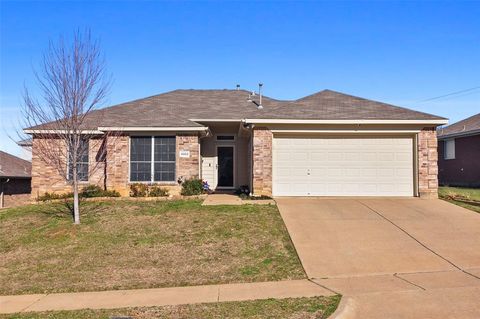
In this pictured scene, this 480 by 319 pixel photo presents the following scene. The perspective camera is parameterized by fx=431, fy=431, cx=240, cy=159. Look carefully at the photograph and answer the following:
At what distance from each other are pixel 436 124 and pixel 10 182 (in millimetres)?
24975

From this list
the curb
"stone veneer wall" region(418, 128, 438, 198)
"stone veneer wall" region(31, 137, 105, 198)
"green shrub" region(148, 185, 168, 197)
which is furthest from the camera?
"stone veneer wall" region(31, 137, 105, 198)

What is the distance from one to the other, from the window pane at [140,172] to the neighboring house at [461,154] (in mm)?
18174

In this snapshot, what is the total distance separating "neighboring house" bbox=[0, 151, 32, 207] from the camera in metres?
26.5

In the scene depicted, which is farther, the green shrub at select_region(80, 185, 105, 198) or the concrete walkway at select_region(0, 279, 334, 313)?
the green shrub at select_region(80, 185, 105, 198)

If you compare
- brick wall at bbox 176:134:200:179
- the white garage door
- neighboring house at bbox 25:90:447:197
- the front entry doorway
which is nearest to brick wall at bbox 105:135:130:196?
neighboring house at bbox 25:90:447:197

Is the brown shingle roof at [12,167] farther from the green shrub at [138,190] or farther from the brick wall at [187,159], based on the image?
the brick wall at [187,159]

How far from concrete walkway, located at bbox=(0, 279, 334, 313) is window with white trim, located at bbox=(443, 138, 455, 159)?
74.3 ft

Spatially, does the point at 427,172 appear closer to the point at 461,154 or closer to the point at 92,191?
the point at 461,154

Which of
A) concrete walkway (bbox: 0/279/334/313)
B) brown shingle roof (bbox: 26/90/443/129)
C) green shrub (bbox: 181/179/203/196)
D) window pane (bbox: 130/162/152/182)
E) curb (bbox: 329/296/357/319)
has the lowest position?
concrete walkway (bbox: 0/279/334/313)

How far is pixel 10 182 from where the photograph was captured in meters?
27.5

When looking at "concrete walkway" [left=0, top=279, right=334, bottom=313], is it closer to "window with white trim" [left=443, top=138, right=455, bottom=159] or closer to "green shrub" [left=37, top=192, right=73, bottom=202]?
"green shrub" [left=37, top=192, right=73, bottom=202]

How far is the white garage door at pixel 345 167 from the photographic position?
1628cm

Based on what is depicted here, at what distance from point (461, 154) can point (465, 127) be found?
166 centimetres

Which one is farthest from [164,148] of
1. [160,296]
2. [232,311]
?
[232,311]
